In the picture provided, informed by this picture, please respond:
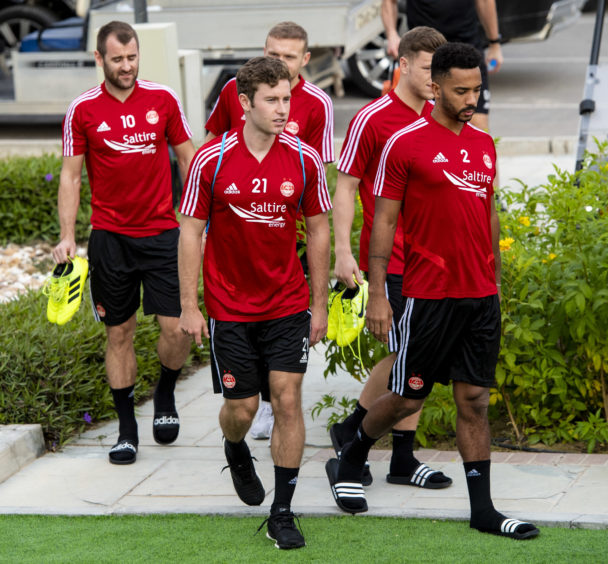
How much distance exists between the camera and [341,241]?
5.50m

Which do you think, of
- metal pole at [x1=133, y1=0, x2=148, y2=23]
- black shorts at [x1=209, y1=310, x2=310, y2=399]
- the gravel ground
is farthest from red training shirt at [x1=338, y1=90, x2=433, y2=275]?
metal pole at [x1=133, y1=0, x2=148, y2=23]

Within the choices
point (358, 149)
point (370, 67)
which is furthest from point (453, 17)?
point (370, 67)

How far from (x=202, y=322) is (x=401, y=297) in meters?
1.00

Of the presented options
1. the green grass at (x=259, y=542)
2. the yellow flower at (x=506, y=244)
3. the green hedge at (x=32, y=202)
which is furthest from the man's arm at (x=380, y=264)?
the green hedge at (x=32, y=202)

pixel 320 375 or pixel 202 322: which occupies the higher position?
pixel 202 322

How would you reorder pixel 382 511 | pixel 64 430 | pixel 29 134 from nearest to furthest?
pixel 382 511
pixel 64 430
pixel 29 134

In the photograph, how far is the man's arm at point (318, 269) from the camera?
518 centimetres

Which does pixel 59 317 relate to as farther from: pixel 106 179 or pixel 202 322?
pixel 202 322

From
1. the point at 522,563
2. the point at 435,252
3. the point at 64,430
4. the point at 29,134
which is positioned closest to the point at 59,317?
the point at 64,430

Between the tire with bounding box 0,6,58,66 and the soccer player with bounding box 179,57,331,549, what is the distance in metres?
10.8

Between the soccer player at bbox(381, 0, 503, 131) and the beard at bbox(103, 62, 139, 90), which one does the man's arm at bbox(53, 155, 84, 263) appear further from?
the soccer player at bbox(381, 0, 503, 131)

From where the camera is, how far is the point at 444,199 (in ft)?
15.9

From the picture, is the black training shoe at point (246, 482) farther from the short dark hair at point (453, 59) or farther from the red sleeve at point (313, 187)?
the short dark hair at point (453, 59)

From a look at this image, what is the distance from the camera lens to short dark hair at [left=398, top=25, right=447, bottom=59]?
5.48m
